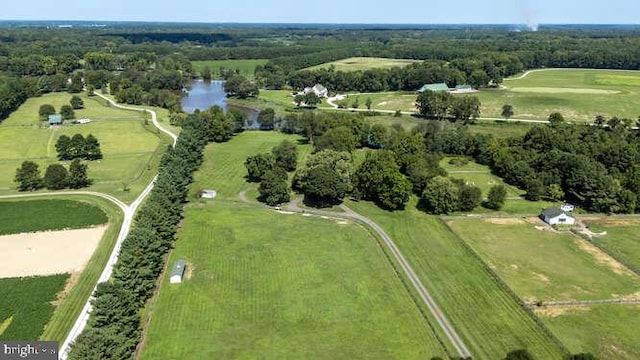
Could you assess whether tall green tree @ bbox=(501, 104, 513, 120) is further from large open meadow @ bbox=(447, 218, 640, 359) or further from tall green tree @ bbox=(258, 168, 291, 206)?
tall green tree @ bbox=(258, 168, 291, 206)

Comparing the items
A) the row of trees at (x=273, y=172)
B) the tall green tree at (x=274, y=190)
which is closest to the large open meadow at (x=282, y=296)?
the tall green tree at (x=274, y=190)

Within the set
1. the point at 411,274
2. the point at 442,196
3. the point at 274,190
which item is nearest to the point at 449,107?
the point at 442,196

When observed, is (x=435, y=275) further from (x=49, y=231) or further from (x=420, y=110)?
(x=420, y=110)

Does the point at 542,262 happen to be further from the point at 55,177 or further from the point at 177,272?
the point at 55,177

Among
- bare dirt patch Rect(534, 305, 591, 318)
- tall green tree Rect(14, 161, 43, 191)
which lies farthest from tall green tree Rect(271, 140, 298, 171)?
bare dirt patch Rect(534, 305, 591, 318)

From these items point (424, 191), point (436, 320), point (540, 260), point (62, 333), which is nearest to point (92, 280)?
point (62, 333)
